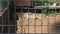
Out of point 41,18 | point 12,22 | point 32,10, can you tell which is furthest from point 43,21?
point 12,22

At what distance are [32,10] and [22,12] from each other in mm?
158

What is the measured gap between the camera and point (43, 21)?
9.68 feet

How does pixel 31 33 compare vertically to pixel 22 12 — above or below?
below

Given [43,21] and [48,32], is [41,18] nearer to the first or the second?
[43,21]

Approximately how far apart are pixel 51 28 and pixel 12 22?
0.61 meters

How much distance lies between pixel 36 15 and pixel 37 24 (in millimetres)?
140

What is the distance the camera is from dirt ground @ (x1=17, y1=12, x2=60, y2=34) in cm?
294

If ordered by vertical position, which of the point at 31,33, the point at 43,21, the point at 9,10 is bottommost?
the point at 31,33

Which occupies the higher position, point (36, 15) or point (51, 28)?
point (36, 15)

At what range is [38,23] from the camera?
295cm

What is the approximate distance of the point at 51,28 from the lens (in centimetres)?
294

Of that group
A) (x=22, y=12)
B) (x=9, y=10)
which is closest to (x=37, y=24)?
(x=22, y=12)

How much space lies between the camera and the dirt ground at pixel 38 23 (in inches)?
116

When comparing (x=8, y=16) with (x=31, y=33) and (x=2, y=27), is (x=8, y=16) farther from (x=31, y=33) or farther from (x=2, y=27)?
(x=31, y=33)
